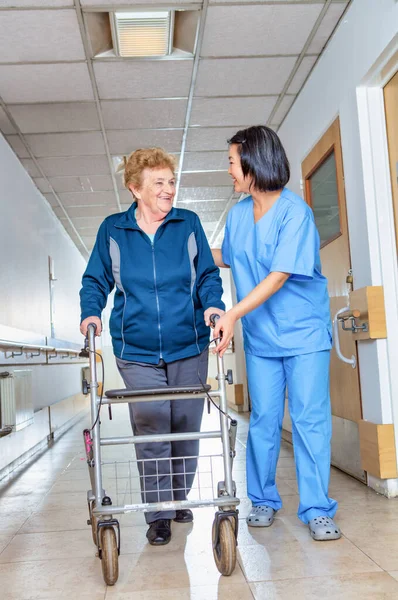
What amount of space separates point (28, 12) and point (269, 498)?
2829 millimetres

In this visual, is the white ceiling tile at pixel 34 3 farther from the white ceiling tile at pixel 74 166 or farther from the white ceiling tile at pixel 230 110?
the white ceiling tile at pixel 74 166

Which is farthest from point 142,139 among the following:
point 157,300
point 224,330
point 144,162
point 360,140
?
point 224,330

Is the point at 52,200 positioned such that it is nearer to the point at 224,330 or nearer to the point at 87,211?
the point at 87,211

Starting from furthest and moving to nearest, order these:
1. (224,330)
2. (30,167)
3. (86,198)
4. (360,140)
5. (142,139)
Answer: (86,198) < (30,167) < (142,139) < (360,140) < (224,330)

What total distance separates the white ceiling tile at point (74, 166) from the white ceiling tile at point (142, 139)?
0.31m

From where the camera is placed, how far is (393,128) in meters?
2.97

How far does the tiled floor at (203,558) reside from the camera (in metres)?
1.80

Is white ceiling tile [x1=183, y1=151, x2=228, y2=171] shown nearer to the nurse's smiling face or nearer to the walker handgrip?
the nurse's smiling face

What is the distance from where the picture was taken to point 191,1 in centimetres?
351

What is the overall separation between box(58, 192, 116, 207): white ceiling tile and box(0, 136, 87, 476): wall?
0.24 metres

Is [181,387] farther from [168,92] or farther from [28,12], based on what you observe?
[168,92]

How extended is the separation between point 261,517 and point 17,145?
421 centimetres

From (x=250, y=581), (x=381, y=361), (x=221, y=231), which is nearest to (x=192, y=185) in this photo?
(x=221, y=231)

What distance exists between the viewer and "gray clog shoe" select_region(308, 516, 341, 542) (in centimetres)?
222
